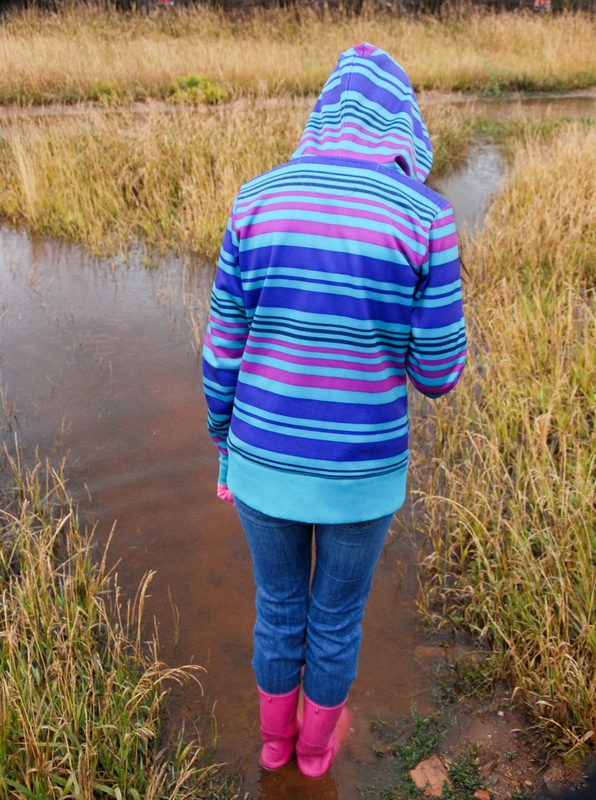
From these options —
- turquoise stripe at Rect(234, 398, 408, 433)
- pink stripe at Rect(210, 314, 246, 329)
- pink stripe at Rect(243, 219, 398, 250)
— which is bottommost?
turquoise stripe at Rect(234, 398, 408, 433)

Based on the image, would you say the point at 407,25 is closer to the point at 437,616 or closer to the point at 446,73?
the point at 446,73

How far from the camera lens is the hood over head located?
60.4 inches

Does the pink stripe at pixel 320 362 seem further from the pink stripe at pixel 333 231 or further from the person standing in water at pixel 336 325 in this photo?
the pink stripe at pixel 333 231

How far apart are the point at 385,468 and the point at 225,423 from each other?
0.43m

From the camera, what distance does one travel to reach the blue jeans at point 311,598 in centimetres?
174

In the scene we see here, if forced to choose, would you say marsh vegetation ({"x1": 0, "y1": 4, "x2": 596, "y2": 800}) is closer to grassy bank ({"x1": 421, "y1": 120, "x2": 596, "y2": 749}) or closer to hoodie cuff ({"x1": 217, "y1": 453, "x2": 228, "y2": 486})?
grassy bank ({"x1": 421, "y1": 120, "x2": 596, "y2": 749})

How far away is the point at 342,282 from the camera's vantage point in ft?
4.88

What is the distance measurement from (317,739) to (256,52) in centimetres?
1351

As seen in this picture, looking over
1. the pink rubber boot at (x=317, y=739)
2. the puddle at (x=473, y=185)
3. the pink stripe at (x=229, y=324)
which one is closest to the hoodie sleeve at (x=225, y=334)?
the pink stripe at (x=229, y=324)

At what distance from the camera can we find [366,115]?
1.54m

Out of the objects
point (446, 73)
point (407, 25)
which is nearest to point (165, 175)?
point (446, 73)

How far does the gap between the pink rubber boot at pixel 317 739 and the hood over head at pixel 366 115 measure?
141 centimetres

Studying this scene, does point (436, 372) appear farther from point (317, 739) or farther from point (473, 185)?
point (473, 185)

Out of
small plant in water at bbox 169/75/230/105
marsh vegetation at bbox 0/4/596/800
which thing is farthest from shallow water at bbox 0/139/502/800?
small plant in water at bbox 169/75/230/105
